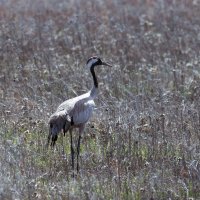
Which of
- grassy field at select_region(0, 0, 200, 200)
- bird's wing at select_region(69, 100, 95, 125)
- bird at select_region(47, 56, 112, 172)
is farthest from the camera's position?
bird's wing at select_region(69, 100, 95, 125)

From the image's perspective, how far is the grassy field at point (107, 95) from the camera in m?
7.47

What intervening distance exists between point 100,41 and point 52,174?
631 cm

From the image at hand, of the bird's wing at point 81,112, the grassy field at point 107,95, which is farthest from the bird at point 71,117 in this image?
the grassy field at point 107,95

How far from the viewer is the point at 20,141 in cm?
864

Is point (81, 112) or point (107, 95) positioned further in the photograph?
point (107, 95)

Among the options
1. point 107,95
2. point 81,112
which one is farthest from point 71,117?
point 107,95

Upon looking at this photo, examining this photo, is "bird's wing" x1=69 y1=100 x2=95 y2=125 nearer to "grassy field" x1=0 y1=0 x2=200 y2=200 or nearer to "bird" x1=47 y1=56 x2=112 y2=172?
"bird" x1=47 y1=56 x2=112 y2=172

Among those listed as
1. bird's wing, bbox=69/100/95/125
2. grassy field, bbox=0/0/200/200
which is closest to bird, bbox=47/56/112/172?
bird's wing, bbox=69/100/95/125

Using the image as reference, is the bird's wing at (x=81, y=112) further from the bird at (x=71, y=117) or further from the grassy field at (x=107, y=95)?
the grassy field at (x=107, y=95)

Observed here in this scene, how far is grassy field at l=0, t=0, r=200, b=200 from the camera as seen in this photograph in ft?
24.5

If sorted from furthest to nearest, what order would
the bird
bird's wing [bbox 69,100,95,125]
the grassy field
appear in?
bird's wing [bbox 69,100,95,125]
the bird
the grassy field

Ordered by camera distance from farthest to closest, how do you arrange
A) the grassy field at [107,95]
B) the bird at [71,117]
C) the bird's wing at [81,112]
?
1. the bird's wing at [81,112]
2. the bird at [71,117]
3. the grassy field at [107,95]

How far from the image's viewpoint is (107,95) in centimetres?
1091

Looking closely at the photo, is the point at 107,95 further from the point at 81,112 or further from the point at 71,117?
the point at 71,117
